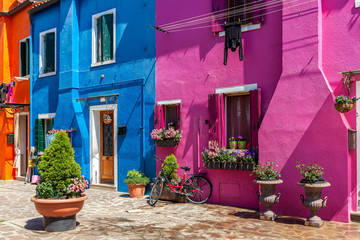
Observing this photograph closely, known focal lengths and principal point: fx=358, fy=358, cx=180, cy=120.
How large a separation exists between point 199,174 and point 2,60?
1099cm

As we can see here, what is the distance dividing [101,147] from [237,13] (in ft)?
20.8

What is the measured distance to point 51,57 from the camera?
13570 millimetres

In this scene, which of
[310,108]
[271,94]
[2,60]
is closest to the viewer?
[310,108]

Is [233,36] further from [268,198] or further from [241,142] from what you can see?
[268,198]

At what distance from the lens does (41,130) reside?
44.9 ft

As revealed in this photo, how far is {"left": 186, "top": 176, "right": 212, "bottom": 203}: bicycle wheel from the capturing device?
9.00 m

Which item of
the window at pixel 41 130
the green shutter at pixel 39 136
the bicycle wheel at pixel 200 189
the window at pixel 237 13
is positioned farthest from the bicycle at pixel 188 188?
the green shutter at pixel 39 136

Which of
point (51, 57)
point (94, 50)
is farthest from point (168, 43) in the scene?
point (51, 57)

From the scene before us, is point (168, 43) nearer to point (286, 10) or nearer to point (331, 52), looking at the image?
point (286, 10)

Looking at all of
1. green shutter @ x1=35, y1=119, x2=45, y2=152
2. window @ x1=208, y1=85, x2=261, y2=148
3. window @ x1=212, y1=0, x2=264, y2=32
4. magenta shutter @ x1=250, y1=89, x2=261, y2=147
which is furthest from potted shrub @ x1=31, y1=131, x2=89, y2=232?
green shutter @ x1=35, y1=119, x2=45, y2=152

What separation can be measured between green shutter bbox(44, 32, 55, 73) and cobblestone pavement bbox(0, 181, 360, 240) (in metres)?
5.96

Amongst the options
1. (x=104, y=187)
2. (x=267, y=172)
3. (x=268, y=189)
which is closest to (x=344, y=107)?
(x=267, y=172)

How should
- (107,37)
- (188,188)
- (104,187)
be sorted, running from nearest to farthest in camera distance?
(188,188), (104,187), (107,37)

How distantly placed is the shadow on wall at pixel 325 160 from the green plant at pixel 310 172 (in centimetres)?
14
